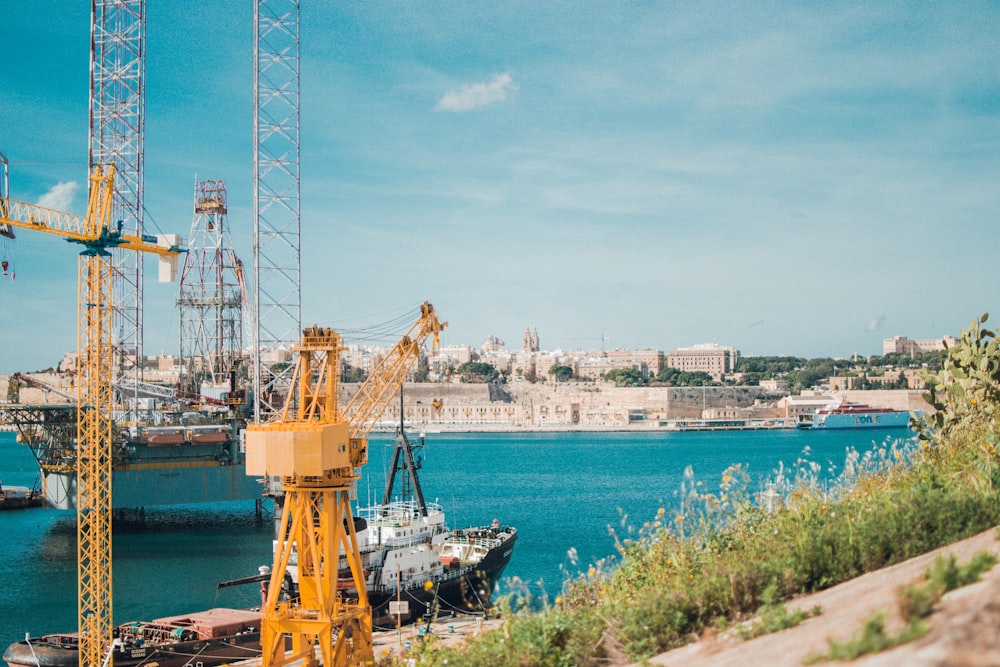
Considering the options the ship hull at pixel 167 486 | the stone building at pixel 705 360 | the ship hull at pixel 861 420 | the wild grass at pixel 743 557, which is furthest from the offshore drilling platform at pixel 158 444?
the stone building at pixel 705 360

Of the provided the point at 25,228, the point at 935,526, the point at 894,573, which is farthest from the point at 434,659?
the point at 25,228

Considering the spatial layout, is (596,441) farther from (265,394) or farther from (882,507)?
(882,507)

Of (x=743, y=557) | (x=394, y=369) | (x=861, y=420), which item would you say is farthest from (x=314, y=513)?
(x=861, y=420)

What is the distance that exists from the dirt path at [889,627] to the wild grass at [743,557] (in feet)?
0.64

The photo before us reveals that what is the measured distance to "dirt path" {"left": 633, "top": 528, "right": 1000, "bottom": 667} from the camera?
3904 millimetres

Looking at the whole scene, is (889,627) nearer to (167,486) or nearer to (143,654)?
(143,654)

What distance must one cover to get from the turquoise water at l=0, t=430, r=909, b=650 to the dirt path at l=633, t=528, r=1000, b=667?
149 cm

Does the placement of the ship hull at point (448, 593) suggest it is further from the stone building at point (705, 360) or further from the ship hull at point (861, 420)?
the stone building at point (705, 360)

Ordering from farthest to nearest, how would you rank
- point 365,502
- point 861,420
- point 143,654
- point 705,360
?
point 705,360
point 861,420
point 365,502
point 143,654

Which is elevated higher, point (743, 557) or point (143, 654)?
point (743, 557)

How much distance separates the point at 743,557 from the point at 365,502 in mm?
42217

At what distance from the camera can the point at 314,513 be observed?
1605 cm

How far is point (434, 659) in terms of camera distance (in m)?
6.87

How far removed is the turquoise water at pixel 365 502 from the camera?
27155 millimetres
